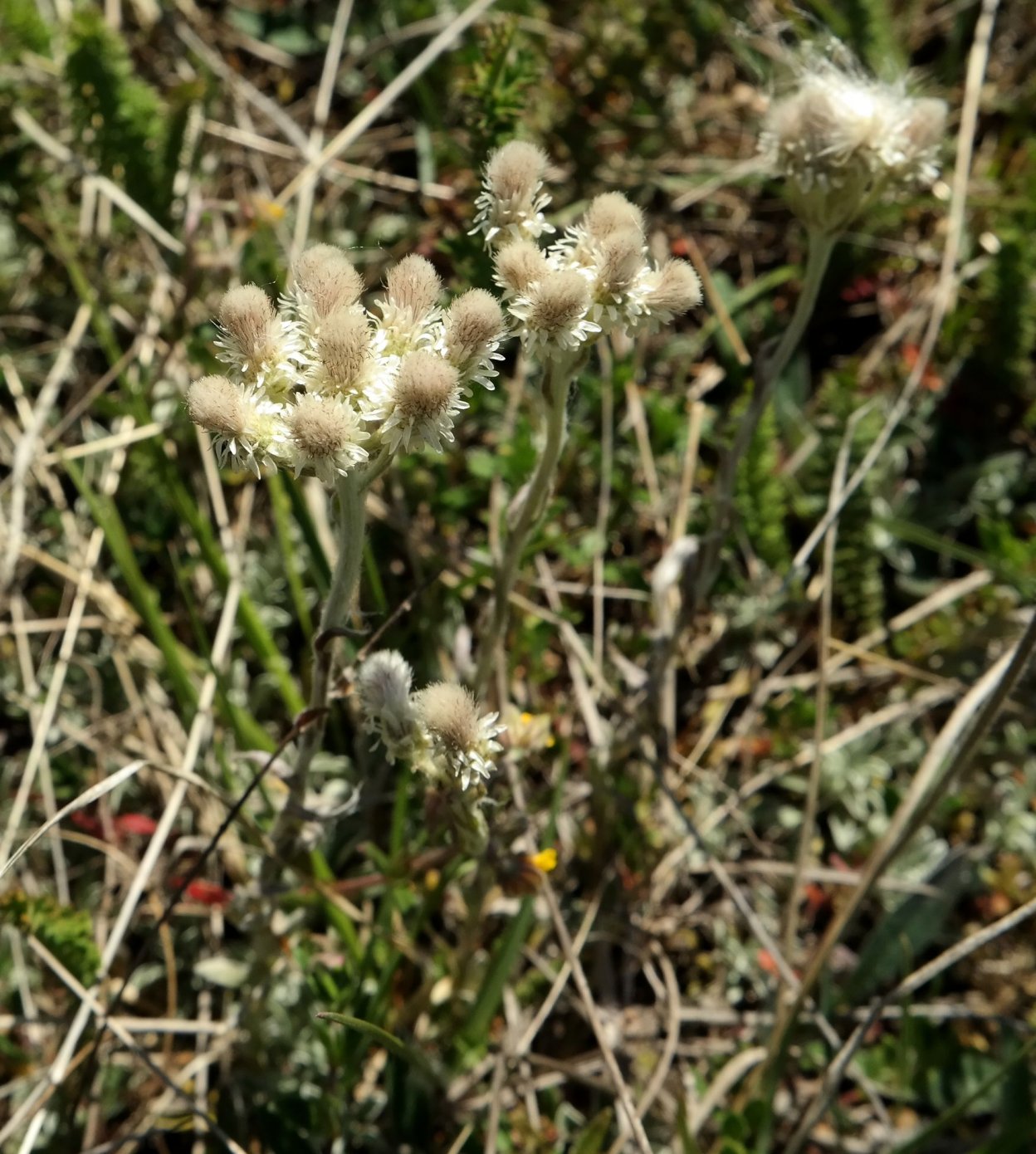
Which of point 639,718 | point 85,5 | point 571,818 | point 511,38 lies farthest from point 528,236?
point 85,5

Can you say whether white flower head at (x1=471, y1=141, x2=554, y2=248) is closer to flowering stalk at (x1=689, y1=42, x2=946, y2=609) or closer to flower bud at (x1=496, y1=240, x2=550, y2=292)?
flower bud at (x1=496, y1=240, x2=550, y2=292)

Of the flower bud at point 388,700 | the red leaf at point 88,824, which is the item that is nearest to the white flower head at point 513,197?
the flower bud at point 388,700

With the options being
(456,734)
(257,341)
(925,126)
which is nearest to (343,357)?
(257,341)

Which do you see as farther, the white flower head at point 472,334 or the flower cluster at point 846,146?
the flower cluster at point 846,146

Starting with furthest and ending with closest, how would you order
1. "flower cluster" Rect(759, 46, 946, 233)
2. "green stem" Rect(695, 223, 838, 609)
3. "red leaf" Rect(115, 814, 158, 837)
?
Answer: "red leaf" Rect(115, 814, 158, 837), "green stem" Rect(695, 223, 838, 609), "flower cluster" Rect(759, 46, 946, 233)

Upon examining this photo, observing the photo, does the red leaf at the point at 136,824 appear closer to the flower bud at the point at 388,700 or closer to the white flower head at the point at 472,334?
the flower bud at the point at 388,700

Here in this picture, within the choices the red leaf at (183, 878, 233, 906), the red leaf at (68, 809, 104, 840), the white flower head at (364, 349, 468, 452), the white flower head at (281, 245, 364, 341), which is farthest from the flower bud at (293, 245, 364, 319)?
the red leaf at (68, 809, 104, 840)

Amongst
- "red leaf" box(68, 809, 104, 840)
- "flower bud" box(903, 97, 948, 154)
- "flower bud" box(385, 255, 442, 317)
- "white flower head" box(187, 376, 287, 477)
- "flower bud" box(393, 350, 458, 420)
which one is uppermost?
"flower bud" box(903, 97, 948, 154)
